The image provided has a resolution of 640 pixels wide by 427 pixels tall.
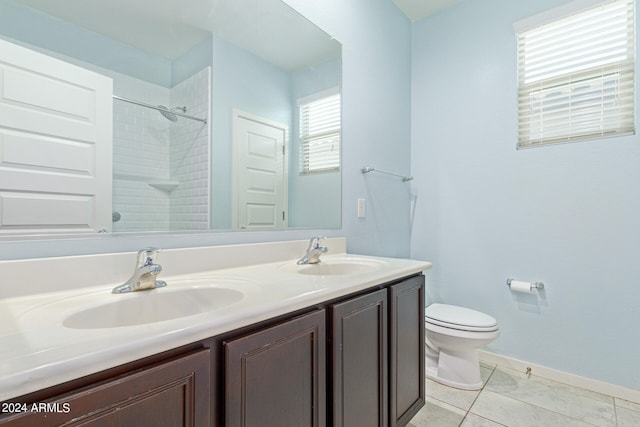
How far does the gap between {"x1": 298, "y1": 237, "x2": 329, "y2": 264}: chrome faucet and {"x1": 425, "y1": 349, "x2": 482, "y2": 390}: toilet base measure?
41.5 inches

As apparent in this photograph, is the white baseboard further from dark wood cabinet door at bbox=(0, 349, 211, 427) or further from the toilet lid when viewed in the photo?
dark wood cabinet door at bbox=(0, 349, 211, 427)

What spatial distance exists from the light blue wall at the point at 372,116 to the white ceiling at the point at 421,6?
0.21 feet

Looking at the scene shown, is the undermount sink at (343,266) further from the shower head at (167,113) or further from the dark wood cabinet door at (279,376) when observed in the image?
the shower head at (167,113)

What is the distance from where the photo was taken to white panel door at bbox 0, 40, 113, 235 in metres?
0.82

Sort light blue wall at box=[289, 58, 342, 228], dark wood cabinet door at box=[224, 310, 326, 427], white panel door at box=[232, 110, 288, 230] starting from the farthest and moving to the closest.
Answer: light blue wall at box=[289, 58, 342, 228], white panel door at box=[232, 110, 288, 230], dark wood cabinet door at box=[224, 310, 326, 427]

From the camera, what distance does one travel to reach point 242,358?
2.24 feet

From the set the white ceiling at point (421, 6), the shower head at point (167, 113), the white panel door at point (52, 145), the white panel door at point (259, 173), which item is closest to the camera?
the white panel door at point (52, 145)

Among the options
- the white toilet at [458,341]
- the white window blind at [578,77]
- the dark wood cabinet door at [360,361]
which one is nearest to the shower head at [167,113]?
the dark wood cabinet door at [360,361]

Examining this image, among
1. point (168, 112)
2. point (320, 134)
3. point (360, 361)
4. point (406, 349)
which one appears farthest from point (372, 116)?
point (360, 361)

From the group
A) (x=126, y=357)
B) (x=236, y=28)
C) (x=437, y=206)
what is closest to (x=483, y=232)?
(x=437, y=206)

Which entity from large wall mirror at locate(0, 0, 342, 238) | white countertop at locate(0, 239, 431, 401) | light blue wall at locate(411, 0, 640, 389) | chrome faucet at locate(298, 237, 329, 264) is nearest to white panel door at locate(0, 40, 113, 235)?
large wall mirror at locate(0, 0, 342, 238)

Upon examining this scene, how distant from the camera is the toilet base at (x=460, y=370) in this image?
5.82 ft

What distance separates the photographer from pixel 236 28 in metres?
1.36

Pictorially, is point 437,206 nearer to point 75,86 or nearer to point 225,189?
point 225,189
